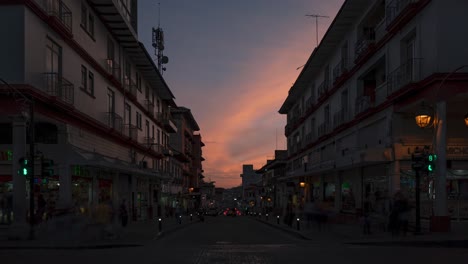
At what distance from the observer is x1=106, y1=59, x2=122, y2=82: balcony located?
34812 mm

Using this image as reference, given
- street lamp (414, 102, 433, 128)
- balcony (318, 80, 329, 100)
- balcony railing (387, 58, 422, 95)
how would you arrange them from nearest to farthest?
street lamp (414, 102, 433, 128) → balcony railing (387, 58, 422, 95) → balcony (318, 80, 329, 100)

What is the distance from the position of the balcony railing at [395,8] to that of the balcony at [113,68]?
1747 cm

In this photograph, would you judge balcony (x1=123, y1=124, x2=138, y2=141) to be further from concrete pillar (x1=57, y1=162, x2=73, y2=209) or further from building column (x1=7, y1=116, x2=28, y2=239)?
building column (x1=7, y1=116, x2=28, y2=239)

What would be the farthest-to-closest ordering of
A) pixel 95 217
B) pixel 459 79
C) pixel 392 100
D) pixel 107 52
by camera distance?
pixel 107 52, pixel 392 100, pixel 95 217, pixel 459 79

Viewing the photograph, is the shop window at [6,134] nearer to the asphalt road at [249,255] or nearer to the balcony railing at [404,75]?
the asphalt road at [249,255]

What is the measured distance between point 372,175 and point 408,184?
15.7 ft

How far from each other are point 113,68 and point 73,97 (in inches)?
372

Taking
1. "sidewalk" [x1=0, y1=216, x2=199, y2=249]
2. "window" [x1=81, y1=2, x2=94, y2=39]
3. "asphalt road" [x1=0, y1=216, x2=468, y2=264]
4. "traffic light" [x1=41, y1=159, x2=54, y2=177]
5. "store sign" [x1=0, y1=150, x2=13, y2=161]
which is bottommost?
"sidewalk" [x1=0, y1=216, x2=199, y2=249]

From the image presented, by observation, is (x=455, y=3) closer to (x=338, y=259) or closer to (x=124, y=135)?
(x=338, y=259)

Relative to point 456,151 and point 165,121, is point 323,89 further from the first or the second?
point 165,121

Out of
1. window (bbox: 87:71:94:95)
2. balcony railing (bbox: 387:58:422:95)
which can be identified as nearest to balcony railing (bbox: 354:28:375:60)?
balcony railing (bbox: 387:58:422:95)

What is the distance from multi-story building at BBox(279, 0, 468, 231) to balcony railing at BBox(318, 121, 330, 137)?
12 centimetres

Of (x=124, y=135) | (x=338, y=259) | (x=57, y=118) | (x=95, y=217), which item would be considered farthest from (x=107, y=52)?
(x=338, y=259)

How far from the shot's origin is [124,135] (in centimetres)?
3884
